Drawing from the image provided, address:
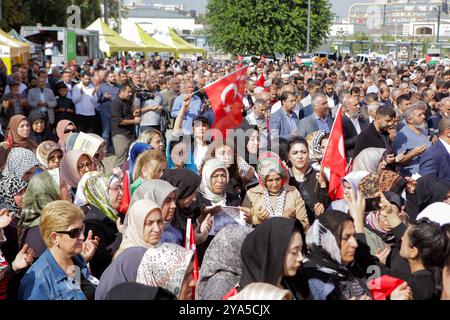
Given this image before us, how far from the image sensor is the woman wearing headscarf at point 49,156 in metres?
7.10

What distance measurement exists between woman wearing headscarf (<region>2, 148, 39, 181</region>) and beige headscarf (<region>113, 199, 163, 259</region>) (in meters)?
2.15

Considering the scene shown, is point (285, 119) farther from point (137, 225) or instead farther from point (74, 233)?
point (74, 233)

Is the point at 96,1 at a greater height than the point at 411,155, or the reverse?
the point at 96,1

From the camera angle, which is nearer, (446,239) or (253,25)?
(446,239)

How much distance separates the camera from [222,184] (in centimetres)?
638

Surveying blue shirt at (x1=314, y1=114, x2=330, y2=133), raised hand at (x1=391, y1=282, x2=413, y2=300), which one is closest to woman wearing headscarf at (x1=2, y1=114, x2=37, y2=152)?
blue shirt at (x1=314, y1=114, x2=330, y2=133)

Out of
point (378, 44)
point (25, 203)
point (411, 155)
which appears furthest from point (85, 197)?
point (378, 44)

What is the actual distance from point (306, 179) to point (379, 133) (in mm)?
1559

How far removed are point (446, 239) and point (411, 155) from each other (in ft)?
11.7

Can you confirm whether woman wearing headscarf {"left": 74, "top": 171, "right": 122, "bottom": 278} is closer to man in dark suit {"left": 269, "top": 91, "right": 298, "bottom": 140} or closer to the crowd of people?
the crowd of people

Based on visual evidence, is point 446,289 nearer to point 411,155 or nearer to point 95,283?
point 95,283

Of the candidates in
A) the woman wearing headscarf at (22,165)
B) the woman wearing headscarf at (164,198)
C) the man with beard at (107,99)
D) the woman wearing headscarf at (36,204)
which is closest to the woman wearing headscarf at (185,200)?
the woman wearing headscarf at (164,198)

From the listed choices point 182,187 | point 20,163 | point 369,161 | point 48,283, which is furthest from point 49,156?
point 48,283

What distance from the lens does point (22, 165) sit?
22.4 ft
